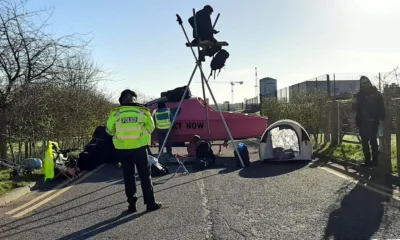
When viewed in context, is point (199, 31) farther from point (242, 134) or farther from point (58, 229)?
point (58, 229)

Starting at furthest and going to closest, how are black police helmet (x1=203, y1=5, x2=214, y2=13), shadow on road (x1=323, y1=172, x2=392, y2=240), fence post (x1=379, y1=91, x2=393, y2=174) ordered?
black police helmet (x1=203, y1=5, x2=214, y2=13) < fence post (x1=379, y1=91, x2=393, y2=174) < shadow on road (x1=323, y1=172, x2=392, y2=240)

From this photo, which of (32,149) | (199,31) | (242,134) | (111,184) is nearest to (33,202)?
(111,184)

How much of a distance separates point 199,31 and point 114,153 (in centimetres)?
426

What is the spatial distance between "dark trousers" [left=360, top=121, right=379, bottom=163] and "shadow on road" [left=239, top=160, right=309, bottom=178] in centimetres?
161

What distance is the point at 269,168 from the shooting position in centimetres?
1038

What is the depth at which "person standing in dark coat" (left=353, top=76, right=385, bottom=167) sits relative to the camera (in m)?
9.19

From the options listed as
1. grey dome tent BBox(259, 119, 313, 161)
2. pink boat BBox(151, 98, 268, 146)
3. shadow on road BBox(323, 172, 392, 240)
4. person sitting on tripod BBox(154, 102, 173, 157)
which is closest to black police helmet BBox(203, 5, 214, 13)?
person sitting on tripod BBox(154, 102, 173, 157)

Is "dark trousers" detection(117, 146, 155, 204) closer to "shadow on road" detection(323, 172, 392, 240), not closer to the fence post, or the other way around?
"shadow on road" detection(323, 172, 392, 240)

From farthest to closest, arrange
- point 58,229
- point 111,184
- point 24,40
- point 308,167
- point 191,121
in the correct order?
1. point 191,121
2. point 24,40
3. point 308,167
4. point 111,184
5. point 58,229

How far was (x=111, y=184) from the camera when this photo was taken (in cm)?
904

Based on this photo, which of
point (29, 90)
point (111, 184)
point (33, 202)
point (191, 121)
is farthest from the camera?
point (191, 121)

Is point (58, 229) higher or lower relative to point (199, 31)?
lower

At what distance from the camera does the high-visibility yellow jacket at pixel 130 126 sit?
6.79m

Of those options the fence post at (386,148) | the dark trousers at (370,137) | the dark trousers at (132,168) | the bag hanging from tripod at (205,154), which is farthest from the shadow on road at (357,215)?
the bag hanging from tripod at (205,154)
